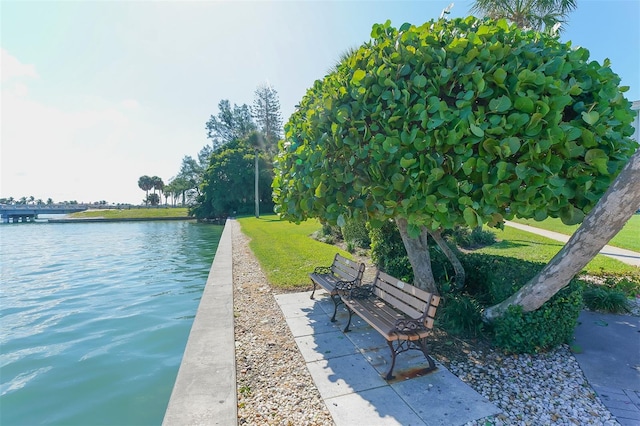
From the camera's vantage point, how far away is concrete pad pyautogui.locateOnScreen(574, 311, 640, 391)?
3.25 metres

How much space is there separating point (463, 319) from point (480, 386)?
3.97 ft

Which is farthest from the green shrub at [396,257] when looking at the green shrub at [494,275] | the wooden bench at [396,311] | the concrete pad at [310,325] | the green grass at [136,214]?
the green grass at [136,214]

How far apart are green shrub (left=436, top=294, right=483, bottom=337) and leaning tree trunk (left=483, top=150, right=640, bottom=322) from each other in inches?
18.1

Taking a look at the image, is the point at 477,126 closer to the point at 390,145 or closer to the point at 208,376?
the point at 390,145

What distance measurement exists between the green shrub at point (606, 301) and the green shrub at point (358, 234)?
6.20 meters

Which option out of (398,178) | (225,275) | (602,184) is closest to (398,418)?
(398,178)

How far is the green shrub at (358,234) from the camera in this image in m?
10.7

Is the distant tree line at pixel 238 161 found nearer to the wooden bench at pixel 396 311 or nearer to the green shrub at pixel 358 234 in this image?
the green shrub at pixel 358 234

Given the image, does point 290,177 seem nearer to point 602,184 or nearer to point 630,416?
point 602,184

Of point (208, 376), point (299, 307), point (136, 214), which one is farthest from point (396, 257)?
point (136, 214)

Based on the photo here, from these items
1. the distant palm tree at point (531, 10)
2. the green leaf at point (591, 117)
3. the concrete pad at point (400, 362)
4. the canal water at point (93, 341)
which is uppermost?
the distant palm tree at point (531, 10)

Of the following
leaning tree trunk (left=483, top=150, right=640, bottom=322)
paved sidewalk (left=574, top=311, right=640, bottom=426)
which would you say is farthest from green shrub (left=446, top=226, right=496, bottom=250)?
leaning tree trunk (left=483, top=150, right=640, bottom=322)

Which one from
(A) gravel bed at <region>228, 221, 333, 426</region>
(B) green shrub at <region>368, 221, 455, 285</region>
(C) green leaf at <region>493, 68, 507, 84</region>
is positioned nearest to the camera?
(A) gravel bed at <region>228, 221, 333, 426</region>

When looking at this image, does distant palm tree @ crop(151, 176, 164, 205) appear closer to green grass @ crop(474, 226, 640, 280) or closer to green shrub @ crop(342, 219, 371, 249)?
green shrub @ crop(342, 219, 371, 249)
